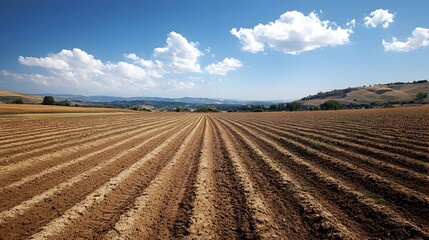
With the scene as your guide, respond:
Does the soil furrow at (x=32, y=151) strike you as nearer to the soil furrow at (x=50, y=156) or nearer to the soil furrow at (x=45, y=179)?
the soil furrow at (x=50, y=156)

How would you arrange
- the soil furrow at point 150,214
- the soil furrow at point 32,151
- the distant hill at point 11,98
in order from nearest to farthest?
the soil furrow at point 150,214, the soil furrow at point 32,151, the distant hill at point 11,98

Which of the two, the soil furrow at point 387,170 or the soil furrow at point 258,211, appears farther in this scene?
the soil furrow at point 387,170

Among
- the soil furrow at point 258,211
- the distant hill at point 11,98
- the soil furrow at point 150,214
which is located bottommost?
the soil furrow at point 150,214

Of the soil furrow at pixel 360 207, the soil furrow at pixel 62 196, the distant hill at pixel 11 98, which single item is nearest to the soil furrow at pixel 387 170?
the soil furrow at pixel 360 207

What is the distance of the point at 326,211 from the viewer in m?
6.15

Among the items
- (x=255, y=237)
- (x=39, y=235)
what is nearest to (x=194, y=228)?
(x=255, y=237)

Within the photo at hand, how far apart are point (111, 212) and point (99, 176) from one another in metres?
3.42

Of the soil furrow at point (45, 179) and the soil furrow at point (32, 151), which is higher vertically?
the soil furrow at point (32, 151)

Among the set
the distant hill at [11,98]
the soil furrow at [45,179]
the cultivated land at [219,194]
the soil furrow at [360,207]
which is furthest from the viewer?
the distant hill at [11,98]

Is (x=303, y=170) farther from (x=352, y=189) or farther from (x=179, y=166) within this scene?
(x=179, y=166)

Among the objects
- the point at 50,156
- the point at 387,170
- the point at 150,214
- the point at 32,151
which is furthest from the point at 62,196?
the point at 387,170

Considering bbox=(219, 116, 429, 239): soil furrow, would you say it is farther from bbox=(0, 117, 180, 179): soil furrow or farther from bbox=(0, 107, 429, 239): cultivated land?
bbox=(0, 117, 180, 179): soil furrow

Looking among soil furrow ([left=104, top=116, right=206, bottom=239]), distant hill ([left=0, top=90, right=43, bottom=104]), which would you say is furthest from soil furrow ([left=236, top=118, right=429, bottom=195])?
distant hill ([left=0, top=90, right=43, bottom=104])

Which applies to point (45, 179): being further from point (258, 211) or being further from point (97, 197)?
point (258, 211)
